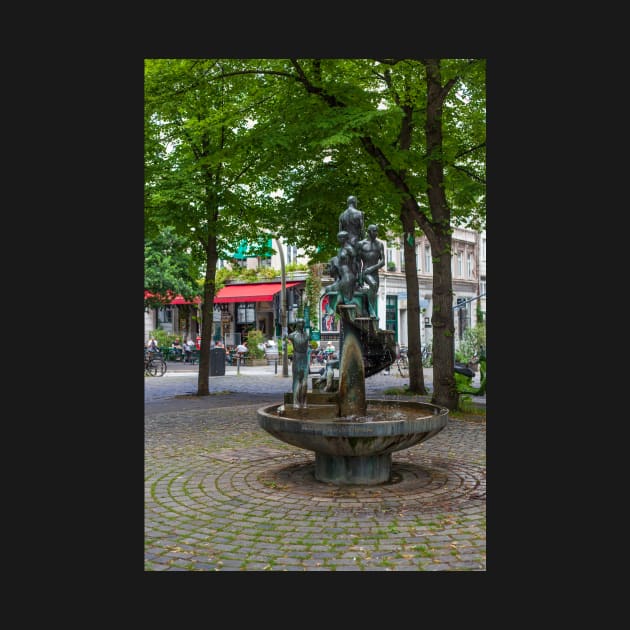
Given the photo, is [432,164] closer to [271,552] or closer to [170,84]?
[170,84]

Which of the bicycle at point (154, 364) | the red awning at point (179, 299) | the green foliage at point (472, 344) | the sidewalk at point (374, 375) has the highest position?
the red awning at point (179, 299)

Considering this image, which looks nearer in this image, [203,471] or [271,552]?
[271,552]

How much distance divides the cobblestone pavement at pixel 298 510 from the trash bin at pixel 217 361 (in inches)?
559

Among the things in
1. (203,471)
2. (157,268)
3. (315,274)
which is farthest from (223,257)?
(315,274)

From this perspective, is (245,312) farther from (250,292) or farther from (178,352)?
(178,352)

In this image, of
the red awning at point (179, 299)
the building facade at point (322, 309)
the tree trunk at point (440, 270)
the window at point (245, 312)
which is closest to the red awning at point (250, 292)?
the building facade at point (322, 309)

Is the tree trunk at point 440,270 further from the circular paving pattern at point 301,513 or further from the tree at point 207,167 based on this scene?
the circular paving pattern at point 301,513

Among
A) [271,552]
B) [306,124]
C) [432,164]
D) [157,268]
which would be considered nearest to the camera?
[271,552]

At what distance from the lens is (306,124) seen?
41.2ft

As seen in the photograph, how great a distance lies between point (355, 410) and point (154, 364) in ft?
67.2

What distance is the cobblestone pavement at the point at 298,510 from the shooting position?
5.36 meters

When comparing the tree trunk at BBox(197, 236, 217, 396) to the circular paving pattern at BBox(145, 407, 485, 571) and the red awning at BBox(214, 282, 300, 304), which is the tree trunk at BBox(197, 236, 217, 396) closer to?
the circular paving pattern at BBox(145, 407, 485, 571)

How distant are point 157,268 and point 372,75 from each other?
23.5 metres

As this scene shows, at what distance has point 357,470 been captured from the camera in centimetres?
778
